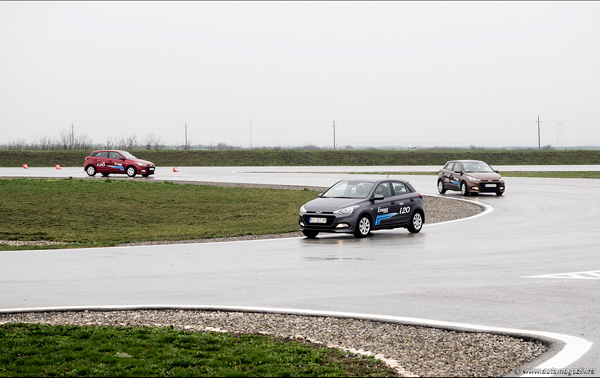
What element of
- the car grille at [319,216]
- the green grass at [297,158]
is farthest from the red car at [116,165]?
the car grille at [319,216]

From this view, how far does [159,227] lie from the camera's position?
69.0 feet

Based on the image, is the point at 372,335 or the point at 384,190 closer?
the point at 372,335

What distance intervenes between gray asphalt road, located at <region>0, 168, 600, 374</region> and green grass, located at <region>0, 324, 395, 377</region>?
1.98 meters

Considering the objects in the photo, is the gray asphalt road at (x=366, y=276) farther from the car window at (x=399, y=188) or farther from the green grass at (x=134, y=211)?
the green grass at (x=134, y=211)

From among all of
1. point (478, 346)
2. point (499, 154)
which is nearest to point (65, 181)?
point (478, 346)

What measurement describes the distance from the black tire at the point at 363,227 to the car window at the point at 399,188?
1.53 metres

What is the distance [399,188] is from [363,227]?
2107 millimetres

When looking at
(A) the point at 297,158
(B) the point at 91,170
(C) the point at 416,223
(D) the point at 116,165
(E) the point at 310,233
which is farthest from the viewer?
(A) the point at 297,158

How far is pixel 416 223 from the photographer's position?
1942cm

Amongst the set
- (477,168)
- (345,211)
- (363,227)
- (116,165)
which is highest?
(116,165)

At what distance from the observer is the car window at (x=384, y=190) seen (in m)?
19.1

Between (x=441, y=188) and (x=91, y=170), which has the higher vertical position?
(x=91, y=170)

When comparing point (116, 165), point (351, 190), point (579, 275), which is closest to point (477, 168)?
point (351, 190)

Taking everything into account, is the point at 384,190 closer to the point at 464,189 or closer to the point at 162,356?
the point at 162,356
